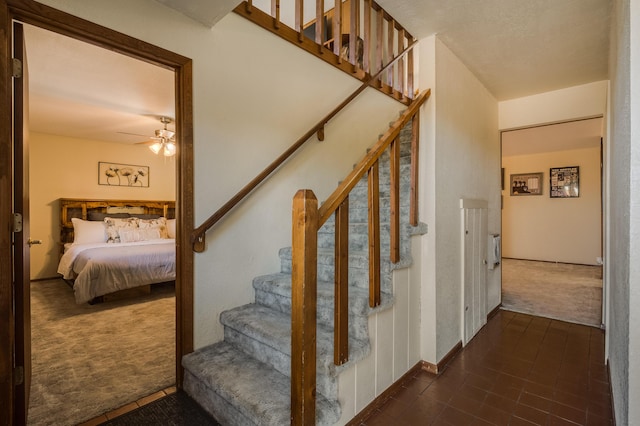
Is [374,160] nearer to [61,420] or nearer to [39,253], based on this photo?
[61,420]

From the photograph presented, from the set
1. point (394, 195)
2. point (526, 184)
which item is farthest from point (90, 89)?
point (526, 184)

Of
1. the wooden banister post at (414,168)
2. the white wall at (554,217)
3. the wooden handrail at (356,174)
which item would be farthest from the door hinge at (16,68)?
the white wall at (554,217)

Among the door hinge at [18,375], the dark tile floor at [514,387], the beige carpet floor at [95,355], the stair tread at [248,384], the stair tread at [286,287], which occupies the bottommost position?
the dark tile floor at [514,387]

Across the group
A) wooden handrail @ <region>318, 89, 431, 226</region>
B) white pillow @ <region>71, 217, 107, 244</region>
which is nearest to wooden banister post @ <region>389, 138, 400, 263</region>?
wooden handrail @ <region>318, 89, 431, 226</region>

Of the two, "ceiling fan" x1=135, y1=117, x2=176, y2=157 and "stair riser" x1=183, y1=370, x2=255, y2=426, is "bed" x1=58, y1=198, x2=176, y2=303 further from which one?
"stair riser" x1=183, y1=370, x2=255, y2=426

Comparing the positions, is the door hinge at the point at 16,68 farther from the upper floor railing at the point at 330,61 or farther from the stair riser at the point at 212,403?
the stair riser at the point at 212,403

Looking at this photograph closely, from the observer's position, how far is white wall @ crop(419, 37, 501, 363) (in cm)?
238

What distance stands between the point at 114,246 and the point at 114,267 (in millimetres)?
825

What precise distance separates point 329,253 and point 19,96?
1.95m

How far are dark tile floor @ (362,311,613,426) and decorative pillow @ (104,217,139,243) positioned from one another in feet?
16.7

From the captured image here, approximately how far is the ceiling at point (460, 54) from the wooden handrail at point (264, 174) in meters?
0.42

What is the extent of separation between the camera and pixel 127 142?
596cm

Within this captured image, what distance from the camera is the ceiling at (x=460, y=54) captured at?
2.25 meters

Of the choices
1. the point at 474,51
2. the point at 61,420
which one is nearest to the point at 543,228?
the point at 474,51
